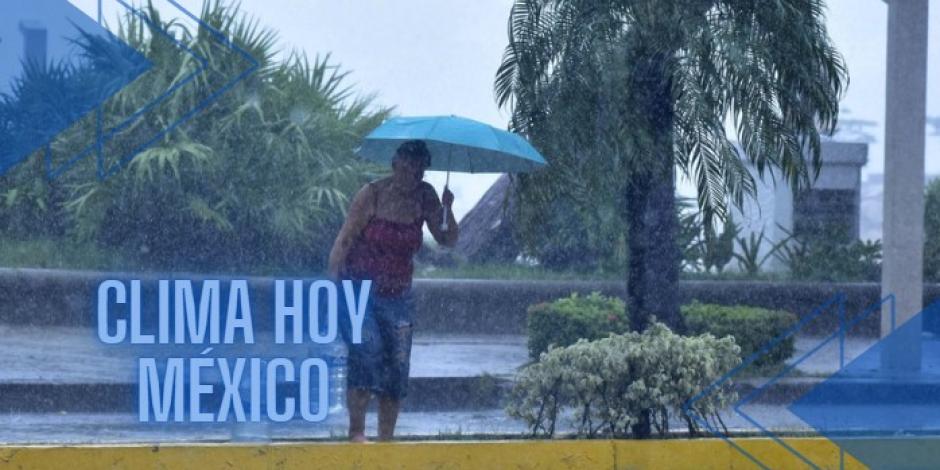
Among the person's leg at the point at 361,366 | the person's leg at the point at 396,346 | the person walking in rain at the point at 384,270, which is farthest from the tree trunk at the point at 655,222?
the person's leg at the point at 361,366

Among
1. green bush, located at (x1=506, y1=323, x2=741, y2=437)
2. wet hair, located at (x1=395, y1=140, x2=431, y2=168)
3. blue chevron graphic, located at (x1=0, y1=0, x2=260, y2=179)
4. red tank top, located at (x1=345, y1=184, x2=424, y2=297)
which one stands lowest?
green bush, located at (x1=506, y1=323, x2=741, y2=437)

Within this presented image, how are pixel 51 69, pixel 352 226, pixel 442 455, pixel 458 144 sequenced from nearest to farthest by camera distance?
1. pixel 442 455
2. pixel 352 226
3. pixel 458 144
4. pixel 51 69

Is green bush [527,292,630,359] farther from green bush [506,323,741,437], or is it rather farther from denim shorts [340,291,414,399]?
denim shorts [340,291,414,399]

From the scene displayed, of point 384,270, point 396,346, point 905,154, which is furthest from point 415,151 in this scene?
point 905,154

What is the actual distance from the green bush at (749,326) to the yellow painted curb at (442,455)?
10.9 ft

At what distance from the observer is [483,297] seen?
13633 millimetres

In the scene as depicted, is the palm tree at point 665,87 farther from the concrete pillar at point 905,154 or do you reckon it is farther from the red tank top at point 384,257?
the concrete pillar at point 905,154

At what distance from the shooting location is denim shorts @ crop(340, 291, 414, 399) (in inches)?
314

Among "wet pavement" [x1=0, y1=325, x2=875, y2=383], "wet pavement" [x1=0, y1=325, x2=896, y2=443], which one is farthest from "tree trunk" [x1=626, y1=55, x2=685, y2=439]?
"wet pavement" [x1=0, y1=325, x2=875, y2=383]

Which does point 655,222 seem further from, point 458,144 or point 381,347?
point 381,347

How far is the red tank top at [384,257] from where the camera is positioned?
7.98 metres

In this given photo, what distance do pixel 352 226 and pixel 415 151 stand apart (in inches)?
21.4

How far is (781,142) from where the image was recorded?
386 inches

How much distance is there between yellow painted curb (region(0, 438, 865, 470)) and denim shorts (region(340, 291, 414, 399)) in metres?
0.42
